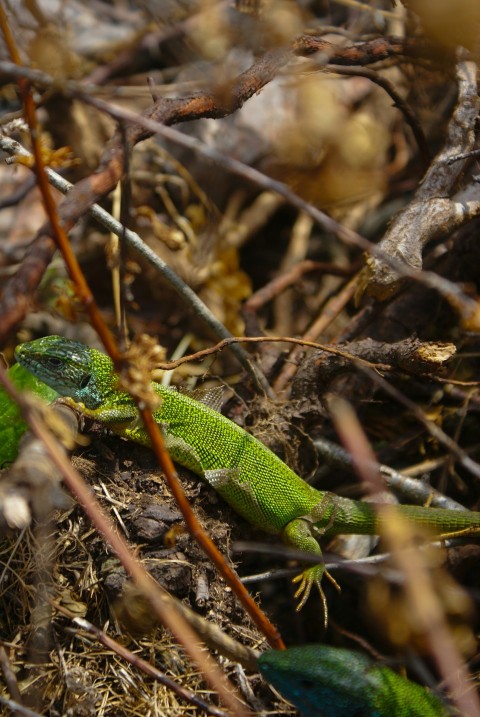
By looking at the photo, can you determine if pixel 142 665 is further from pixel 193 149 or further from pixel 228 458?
pixel 193 149

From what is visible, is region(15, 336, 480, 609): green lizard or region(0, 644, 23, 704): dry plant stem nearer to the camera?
region(0, 644, 23, 704): dry plant stem

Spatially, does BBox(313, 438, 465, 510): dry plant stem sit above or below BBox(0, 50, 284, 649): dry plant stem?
below

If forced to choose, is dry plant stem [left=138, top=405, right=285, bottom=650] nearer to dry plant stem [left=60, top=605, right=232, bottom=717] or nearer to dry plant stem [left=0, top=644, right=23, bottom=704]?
dry plant stem [left=60, top=605, right=232, bottom=717]

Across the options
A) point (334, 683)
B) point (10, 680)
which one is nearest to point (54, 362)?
point (10, 680)

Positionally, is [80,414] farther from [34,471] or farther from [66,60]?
[66,60]

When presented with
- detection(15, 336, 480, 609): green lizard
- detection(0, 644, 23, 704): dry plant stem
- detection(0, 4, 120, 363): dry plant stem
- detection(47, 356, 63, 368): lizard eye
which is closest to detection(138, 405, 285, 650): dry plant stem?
detection(0, 4, 120, 363): dry plant stem

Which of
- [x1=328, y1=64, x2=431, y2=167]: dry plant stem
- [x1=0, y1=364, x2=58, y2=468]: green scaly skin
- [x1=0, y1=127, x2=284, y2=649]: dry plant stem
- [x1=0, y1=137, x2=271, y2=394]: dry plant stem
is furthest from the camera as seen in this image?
[x1=328, y1=64, x2=431, y2=167]: dry plant stem

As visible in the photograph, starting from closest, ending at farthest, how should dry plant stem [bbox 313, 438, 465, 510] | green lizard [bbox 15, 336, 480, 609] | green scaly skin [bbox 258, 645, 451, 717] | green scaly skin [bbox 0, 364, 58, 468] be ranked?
green scaly skin [bbox 258, 645, 451, 717] → green scaly skin [bbox 0, 364, 58, 468] → green lizard [bbox 15, 336, 480, 609] → dry plant stem [bbox 313, 438, 465, 510]

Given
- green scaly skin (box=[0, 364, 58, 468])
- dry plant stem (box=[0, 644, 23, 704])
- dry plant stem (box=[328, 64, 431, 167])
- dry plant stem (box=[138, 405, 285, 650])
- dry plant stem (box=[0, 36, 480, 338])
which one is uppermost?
dry plant stem (box=[0, 36, 480, 338])
